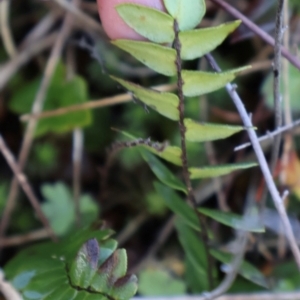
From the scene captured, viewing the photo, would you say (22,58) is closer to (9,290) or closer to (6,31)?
(6,31)

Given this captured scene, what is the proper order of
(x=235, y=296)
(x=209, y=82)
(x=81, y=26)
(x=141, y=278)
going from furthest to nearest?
(x=81, y=26)
(x=141, y=278)
(x=235, y=296)
(x=209, y=82)

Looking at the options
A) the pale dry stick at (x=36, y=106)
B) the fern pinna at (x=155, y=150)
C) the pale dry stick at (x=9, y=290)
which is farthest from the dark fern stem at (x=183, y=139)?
the pale dry stick at (x=36, y=106)

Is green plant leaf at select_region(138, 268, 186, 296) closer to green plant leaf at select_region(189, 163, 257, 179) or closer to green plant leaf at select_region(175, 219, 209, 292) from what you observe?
green plant leaf at select_region(175, 219, 209, 292)

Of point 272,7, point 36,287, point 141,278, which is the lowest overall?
point 141,278

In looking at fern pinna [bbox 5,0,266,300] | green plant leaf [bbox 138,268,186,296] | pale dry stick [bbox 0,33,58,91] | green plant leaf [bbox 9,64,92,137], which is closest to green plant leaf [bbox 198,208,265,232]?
fern pinna [bbox 5,0,266,300]

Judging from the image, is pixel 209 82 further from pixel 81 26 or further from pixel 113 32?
pixel 81 26

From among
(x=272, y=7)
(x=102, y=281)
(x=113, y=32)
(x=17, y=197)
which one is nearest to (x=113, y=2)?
(x=113, y=32)

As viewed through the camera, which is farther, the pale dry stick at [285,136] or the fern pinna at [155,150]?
the pale dry stick at [285,136]

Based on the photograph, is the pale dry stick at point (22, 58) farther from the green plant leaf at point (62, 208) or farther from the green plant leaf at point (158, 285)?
the green plant leaf at point (158, 285)
